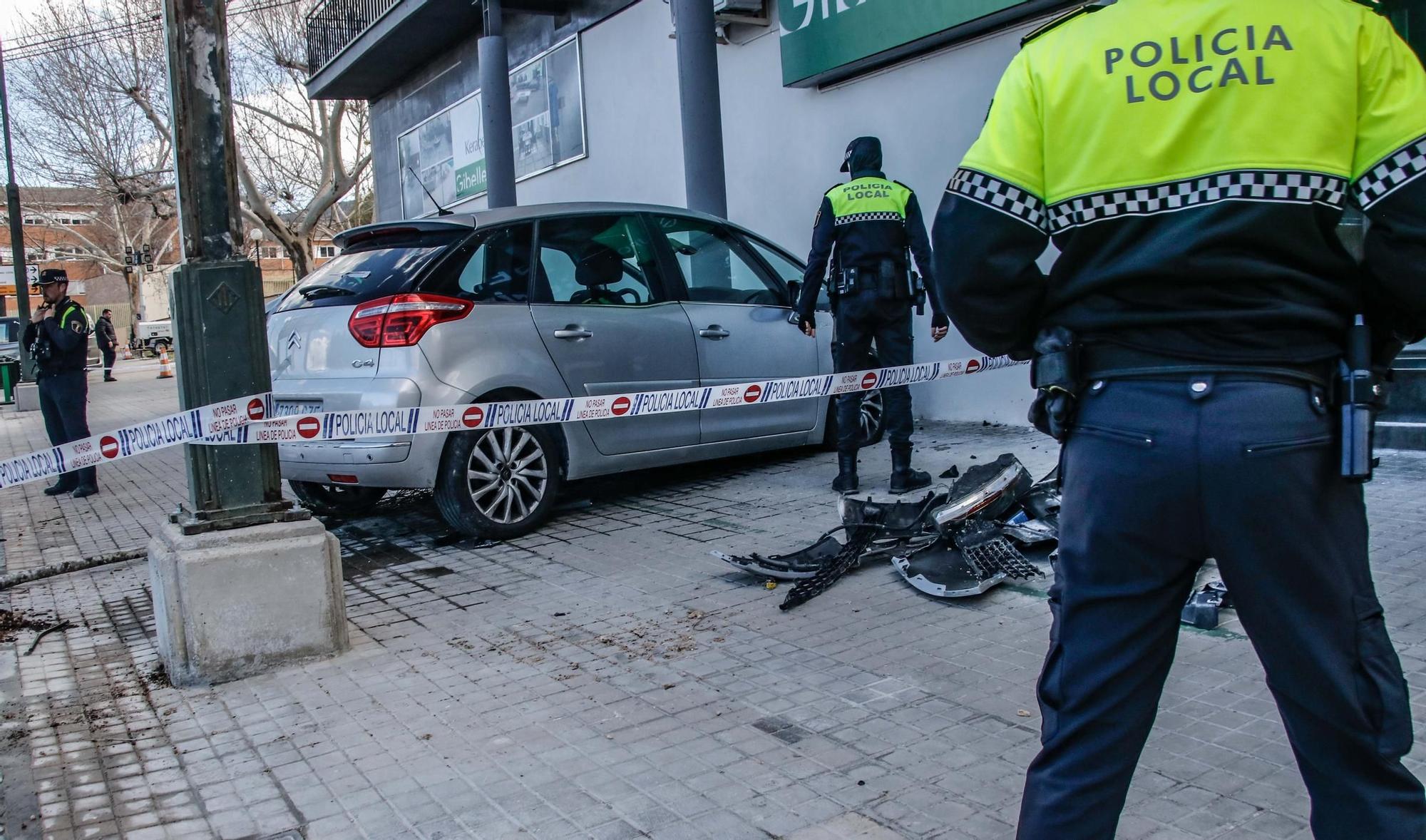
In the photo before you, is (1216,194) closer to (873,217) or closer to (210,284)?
(210,284)

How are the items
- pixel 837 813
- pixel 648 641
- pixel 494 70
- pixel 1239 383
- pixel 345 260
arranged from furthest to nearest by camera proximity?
1. pixel 494 70
2. pixel 345 260
3. pixel 648 641
4. pixel 837 813
5. pixel 1239 383

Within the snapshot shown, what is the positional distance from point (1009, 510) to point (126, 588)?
4433 mm

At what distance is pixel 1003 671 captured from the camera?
3789 millimetres

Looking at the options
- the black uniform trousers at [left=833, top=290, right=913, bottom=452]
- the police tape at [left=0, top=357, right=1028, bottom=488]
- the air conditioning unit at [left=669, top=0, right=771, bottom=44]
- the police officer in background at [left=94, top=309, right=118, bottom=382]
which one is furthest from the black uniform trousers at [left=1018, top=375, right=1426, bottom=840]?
the police officer in background at [left=94, top=309, right=118, bottom=382]

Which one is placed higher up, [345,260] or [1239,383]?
[345,260]

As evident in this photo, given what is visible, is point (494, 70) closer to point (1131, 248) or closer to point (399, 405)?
point (399, 405)

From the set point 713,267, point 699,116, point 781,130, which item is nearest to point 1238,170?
point 713,267

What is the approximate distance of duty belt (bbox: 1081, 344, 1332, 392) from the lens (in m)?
1.88

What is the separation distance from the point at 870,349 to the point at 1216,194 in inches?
192

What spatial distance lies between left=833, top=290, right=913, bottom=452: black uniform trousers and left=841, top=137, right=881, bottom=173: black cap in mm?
718

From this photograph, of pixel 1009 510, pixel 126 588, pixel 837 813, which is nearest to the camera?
pixel 837 813

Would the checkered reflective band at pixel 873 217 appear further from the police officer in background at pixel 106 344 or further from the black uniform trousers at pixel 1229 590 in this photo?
the police officer in background at pixel 106 344

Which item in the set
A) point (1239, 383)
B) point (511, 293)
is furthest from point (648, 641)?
point (1239, 383)

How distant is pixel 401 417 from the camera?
5441 millimetres
